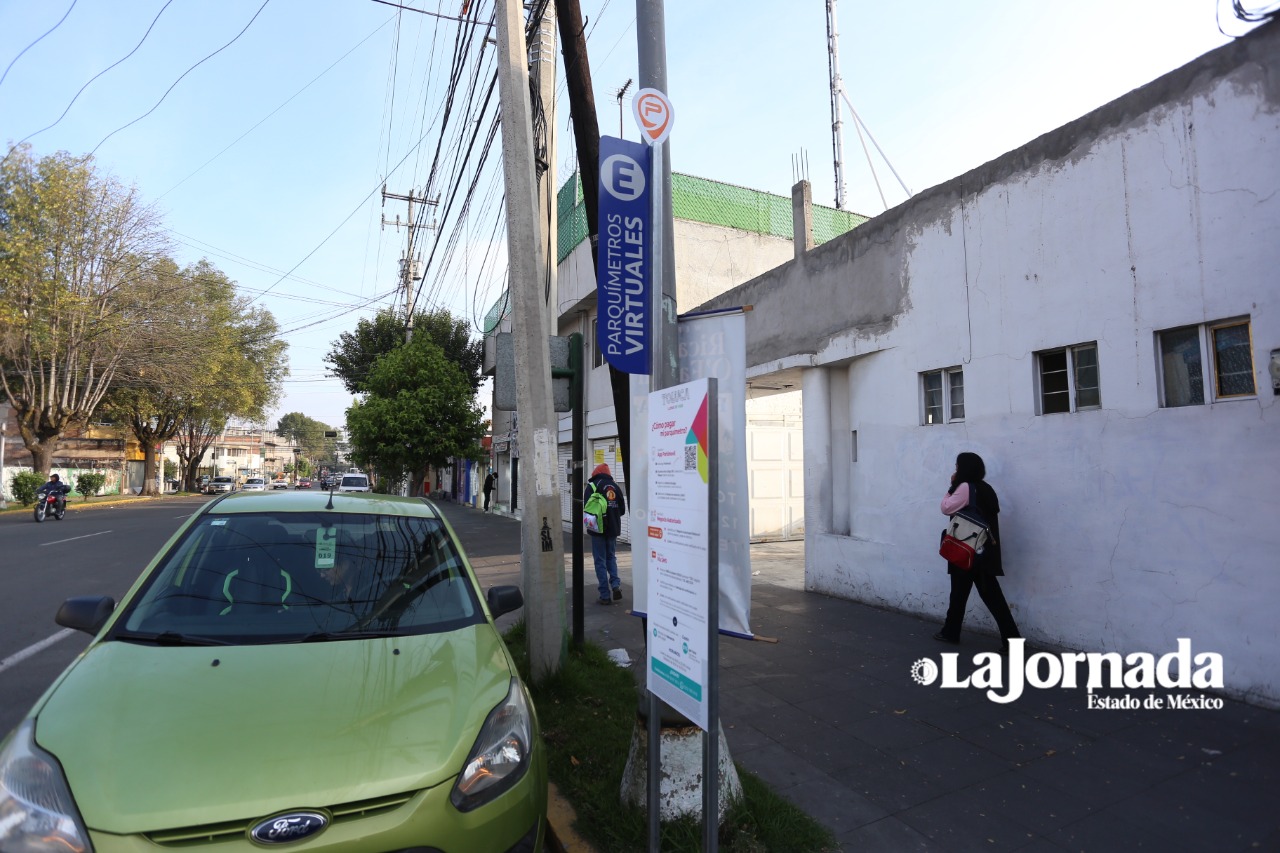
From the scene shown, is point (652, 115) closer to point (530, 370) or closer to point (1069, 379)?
point (530, 370)

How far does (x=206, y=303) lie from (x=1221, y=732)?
3634 centimetres

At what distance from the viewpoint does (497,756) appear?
7.77 feet

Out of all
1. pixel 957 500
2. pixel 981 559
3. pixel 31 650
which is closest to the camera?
pixel 981 559

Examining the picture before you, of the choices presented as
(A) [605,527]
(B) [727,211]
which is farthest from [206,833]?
(B) [727,211]

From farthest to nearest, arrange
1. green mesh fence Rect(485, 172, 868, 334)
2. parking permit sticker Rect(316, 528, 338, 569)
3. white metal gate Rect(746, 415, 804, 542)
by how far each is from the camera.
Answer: green mesh fence Rect(485, 172, 868, 334) → white metal gate Rect(746, 415, 804, 542) → parking permit sticker Rect(316, 528, 338, 569)

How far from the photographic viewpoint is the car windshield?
2855 millimetres

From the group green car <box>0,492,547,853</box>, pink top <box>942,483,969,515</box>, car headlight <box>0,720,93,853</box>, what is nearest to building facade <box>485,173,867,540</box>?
pink top <box>942,483,969,515</box>

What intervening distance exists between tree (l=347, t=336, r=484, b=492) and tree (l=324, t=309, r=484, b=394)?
5421 mm

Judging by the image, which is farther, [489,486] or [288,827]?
[489,486]

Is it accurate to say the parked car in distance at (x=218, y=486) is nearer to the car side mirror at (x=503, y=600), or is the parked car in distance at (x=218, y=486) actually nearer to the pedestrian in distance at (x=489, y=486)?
the pedestrian in distance at (x=489, y=486)

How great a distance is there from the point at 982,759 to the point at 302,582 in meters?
3.61

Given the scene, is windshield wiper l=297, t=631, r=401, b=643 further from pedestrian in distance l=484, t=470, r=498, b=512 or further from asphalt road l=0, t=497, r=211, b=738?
pedestrian in distance l=484, t=470, r=498, b=512

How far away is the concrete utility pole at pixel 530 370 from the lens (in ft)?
16.0

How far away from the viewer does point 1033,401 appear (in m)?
5.57
